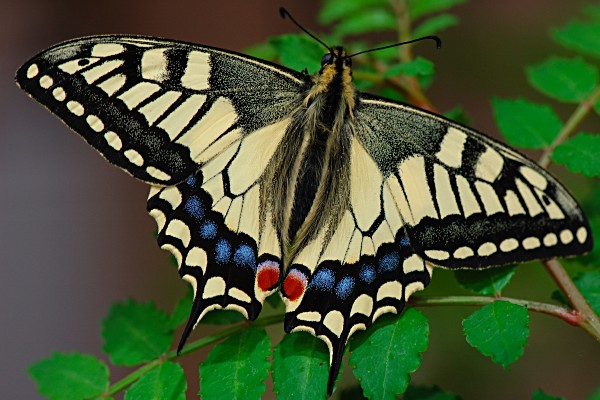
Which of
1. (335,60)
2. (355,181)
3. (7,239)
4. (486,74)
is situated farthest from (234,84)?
(7,239)

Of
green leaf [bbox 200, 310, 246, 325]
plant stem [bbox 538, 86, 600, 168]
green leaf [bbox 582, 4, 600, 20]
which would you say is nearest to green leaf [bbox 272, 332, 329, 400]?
green leaf [bbox 200, 310, 246, 325]

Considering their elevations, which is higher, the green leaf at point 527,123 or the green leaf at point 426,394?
the green leaf at point 527,123

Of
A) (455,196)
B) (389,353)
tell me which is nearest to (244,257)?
(389,353)

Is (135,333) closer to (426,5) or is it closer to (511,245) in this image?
(511,245)

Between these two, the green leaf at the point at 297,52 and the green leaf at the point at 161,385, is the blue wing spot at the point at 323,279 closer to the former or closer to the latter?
the green leaf at the point at 161,385

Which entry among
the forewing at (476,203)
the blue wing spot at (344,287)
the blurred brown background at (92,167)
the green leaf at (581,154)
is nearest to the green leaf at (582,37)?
the green leaf at (581,154)

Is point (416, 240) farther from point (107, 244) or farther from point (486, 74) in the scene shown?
point (107, 244)

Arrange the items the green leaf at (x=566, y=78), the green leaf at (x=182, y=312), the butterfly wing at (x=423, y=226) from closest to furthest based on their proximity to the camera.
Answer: the butterfly wing at (x=423, y=226) < the green leaf at (x=182, y=312) < the green leaf at (x=566, y=78)

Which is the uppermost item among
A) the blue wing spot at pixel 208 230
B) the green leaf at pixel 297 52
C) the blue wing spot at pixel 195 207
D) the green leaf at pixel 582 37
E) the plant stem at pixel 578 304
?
the green leaf at pixel 582 37
